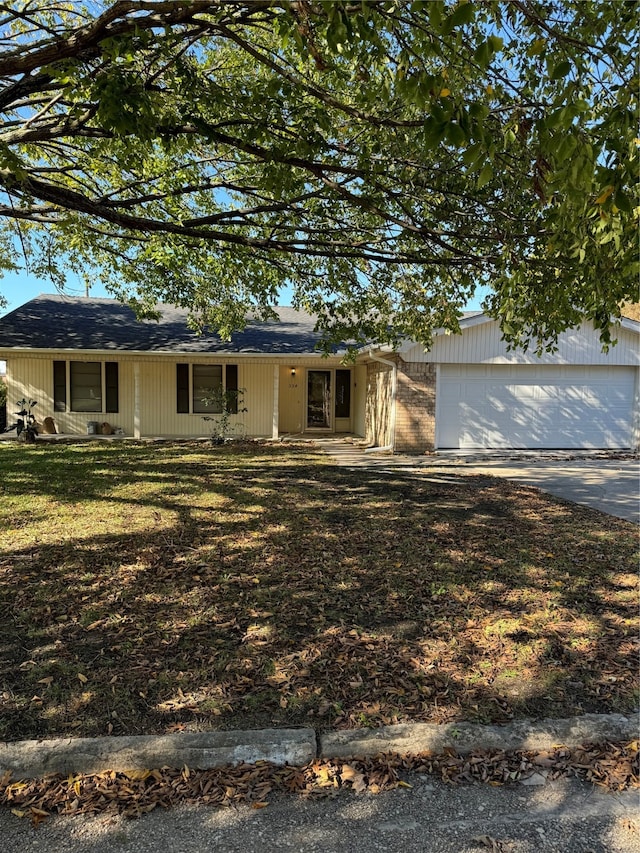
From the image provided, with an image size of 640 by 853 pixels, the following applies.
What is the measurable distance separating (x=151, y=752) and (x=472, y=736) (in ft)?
4.91

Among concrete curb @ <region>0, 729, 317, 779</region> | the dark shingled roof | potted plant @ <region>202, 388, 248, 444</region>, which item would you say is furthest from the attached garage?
concrete curb @ <region>0, 729, 317, 779</region>

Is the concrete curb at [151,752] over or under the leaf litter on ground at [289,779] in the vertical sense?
over

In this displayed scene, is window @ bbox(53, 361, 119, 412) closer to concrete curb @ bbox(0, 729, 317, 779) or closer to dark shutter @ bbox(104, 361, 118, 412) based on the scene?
dark shutter @ bbox(104, 361, 118, 412)

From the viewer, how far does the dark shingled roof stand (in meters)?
14.9

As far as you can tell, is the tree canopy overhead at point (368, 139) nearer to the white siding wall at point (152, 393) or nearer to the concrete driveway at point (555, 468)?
the concrete driveway at point (555, 468)

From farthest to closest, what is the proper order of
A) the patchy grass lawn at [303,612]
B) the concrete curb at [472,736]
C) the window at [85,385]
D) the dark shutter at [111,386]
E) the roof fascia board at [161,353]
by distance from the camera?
the dark shutter at [111,386] < the window at [85,385] < the roof fascia board at [161,353] < the patchy grass lawn at [303,612] < the concrete curb at [472,736]

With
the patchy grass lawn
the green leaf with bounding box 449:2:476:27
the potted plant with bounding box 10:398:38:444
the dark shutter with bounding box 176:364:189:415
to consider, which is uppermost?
the green leaf with bounding box 449:2:476:27

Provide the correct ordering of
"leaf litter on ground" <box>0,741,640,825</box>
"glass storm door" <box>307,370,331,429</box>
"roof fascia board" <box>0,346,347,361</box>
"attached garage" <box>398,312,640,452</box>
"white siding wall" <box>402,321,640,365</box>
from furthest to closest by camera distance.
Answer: "glass storm door" <box>307,370,331,429</box> < "roof fascia board" <box>0,346,347,361</box> < "attached garage" <box>398,312,640,452</box> < "white siding wall" <box>402,321,640,365</box> < "leaf litter on ground" <box>0,741,640,825</box>

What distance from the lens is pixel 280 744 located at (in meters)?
2.59

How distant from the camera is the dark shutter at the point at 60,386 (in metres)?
15.7

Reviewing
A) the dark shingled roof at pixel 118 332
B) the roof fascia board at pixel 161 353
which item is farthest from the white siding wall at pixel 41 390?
the roof fascia board at pixel 161 353

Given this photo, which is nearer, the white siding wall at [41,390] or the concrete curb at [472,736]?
the concrete curb at [472,736]

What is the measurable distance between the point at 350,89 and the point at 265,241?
196cm

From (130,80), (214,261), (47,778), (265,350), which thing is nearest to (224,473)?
(214,261)
